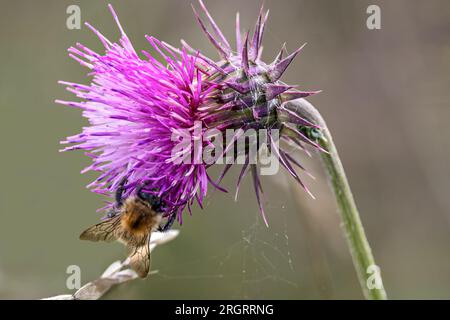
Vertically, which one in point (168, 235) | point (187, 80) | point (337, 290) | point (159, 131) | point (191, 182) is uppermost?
point (187, 80)

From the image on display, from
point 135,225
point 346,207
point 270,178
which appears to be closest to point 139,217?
point 135,225

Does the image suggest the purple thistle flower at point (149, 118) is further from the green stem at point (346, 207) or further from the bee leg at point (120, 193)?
the green stem at point (346, 207)

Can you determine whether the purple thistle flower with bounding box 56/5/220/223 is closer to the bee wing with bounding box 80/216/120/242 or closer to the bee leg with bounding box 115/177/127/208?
the bee leg with bounding box 115/177/127/208

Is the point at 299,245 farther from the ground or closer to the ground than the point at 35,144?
closer to the ground

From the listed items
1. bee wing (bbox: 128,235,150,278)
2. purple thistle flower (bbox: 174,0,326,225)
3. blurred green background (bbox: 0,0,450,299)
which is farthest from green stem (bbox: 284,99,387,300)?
blurred green background (bbox: 0,0,450,299)

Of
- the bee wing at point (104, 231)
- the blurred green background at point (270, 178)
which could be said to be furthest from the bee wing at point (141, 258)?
the blurred green background at point (270, 178)
